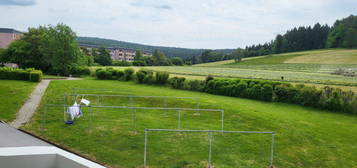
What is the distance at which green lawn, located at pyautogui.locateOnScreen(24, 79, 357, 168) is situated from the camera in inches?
367

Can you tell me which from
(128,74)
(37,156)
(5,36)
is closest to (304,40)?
(128,74)

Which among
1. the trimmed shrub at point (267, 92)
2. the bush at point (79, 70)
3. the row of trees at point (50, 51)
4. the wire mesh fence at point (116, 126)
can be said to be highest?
the row of trees at point (50, 51)

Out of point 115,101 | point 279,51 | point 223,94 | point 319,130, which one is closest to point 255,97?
point 223,94

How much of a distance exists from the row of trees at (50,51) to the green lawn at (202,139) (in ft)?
93.8

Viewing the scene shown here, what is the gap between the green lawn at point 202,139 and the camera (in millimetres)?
9328

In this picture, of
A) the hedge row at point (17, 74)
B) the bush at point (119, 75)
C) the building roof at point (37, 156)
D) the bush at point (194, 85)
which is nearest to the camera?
the building roof at point (37, 156)

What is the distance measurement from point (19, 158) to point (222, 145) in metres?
7.45

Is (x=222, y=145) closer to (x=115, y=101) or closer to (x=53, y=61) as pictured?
(x=115, y=101)

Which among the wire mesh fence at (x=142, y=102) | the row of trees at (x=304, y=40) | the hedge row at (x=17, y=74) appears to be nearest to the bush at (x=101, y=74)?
the hedge row at (x=17, y=74)

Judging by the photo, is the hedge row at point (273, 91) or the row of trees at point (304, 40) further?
the row of trees at point (304, 40)

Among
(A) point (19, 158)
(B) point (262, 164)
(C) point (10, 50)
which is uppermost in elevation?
(C) point (10, 50)

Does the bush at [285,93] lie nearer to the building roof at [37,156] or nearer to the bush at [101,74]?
the building roof at [37,156]

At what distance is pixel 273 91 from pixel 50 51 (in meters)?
35.4

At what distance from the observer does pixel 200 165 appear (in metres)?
8.70
